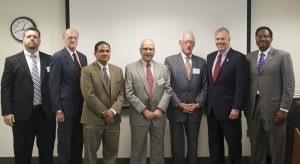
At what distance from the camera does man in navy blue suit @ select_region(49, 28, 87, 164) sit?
330 cm

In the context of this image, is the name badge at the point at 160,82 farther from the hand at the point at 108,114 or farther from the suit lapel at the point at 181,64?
the hand at the point at 108,114

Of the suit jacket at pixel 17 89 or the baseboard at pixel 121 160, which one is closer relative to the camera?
the suit jacket at pixel 17 89

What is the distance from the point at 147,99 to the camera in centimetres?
350

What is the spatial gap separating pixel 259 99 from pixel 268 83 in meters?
0.20

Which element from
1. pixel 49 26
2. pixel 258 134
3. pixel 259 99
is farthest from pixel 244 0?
pixel 49 26

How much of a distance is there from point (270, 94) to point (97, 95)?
1.90 meters

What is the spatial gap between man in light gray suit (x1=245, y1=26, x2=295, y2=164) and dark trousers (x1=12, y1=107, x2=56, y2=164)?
2297 millimetres

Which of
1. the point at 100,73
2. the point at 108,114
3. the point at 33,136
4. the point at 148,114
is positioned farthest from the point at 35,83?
the point at 148,114

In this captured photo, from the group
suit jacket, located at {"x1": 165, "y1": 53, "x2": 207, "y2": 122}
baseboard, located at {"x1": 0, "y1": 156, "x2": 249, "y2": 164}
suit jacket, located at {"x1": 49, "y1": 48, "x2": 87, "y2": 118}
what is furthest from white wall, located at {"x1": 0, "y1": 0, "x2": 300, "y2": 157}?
suit jacket, located at {"x1": 49, "y1": 48, "x2": 87, "y2": 118}

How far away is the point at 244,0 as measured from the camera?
412cm

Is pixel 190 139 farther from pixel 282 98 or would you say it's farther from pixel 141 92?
pixel 282 98

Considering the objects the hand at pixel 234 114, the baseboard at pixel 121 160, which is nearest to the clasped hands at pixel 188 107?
the hand at pixel 234 114

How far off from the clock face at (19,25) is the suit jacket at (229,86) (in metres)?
2.57

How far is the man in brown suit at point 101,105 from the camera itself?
3293 mm
